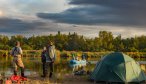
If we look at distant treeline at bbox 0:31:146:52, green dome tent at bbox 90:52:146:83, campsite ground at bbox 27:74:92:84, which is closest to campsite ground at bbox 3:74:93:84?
campsite ground at bbox 27:74:92:84

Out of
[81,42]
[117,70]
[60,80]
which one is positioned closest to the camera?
[117,70]

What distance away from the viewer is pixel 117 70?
852 inches

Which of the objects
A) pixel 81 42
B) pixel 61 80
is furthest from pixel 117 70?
pixel 81 42

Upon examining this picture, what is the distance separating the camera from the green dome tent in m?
21.6

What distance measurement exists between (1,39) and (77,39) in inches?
1064

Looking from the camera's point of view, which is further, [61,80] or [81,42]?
[81,42]

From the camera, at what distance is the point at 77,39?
136m

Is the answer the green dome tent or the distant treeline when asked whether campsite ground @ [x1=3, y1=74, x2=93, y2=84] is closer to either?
the green dome tent

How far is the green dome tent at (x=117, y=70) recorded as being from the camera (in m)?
21.6

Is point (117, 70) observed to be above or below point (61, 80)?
above

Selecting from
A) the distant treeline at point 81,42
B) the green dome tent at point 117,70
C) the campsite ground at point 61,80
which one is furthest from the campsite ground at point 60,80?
the distant treeline at point 81,42

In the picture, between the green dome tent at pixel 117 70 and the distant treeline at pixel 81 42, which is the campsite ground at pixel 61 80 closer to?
the green dome tent at pixel 117 70

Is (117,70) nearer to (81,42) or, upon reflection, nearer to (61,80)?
(61,80)

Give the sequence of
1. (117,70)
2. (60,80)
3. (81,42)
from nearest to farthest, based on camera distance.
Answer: (117,70)
(60,80)
(81,42)
